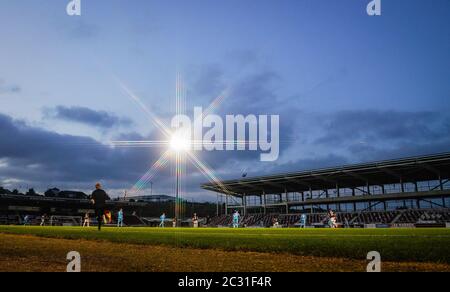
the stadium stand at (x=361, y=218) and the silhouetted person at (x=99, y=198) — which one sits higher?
the silhouetted person at (x=99, y=198)

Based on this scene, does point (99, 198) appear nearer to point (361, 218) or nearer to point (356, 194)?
point (361, 218)

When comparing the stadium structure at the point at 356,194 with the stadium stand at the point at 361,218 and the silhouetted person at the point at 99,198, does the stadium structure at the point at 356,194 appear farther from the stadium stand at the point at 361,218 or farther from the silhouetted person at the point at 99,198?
the silhouetted person at the point at 99,198

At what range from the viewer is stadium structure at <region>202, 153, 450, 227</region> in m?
52.4

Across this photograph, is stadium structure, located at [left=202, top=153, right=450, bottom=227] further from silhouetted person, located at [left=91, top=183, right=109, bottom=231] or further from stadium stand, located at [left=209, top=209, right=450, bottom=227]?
silhouetted person, located at [left=91, top=183, right=109, bottom=231]

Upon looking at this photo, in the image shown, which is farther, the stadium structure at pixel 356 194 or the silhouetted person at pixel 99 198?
the stadium structure at pixel 356 194

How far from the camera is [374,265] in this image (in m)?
5.79

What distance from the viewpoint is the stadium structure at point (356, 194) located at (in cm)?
5244

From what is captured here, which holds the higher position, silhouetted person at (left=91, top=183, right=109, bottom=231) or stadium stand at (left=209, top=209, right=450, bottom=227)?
silhouetted person at (left=91, top=183, right=109, bottom=231)

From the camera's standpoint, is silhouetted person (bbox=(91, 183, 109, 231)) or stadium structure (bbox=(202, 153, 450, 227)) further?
stadium structure (bbox=(202, 153, 450, 227))

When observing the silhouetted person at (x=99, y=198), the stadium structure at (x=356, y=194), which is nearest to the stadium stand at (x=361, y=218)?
the stadium structure at (x=356, y=194)

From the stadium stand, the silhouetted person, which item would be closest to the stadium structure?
the stadium stand

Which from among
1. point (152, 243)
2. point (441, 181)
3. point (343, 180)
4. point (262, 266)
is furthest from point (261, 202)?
point (262, 266)

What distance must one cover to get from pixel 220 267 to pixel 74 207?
85.4 meters
